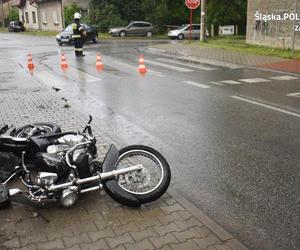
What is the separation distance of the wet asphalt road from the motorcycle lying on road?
0.68 m

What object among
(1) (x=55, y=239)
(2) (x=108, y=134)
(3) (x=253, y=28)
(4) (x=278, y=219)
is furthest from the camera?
(3) (x=253, y=28)

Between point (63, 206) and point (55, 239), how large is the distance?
2.39 feet

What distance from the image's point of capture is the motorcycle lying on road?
5.14 meters

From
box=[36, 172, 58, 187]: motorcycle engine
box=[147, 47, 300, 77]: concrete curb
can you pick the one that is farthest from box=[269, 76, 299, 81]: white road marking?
Result: box=[36, 172, 58, 187]: motorcycle engine

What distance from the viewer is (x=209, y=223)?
4859 millimetres

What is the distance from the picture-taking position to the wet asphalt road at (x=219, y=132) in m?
5.29

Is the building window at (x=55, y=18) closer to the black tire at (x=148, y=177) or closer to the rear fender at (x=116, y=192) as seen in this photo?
the black tire at (x=148, y=177)

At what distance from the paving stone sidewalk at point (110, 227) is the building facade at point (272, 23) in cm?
2015

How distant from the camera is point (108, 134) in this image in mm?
8516

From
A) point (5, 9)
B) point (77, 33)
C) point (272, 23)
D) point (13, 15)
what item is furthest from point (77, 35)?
point (5, 9)

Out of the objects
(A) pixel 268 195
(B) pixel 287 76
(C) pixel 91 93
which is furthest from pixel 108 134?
(B) pixel 287 76

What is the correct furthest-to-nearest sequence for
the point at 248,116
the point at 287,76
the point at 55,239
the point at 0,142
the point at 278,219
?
the point at 287,76 → the point at 248,116 → the point at 0,142 → the point at 278,219 → the point at 55,239

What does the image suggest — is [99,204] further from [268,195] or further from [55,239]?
[268,195]

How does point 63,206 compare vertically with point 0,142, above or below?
below
